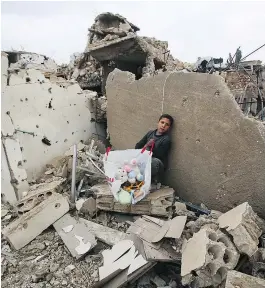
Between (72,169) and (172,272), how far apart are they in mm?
2074

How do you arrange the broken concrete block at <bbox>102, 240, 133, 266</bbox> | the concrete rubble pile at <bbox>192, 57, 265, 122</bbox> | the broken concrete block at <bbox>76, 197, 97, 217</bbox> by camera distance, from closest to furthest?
the broken concrete block at <bbox>102, 240, 133, 266</bbox>, the broken concrete block at <bbox>76, 197, 97, 217</bbox>, the concrete rubble pile at <bbox>192, 57, 265, 122</bbox>

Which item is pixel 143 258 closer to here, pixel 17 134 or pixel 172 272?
pixel 172 272

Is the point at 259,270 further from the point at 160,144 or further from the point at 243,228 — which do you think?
the point at 160,144

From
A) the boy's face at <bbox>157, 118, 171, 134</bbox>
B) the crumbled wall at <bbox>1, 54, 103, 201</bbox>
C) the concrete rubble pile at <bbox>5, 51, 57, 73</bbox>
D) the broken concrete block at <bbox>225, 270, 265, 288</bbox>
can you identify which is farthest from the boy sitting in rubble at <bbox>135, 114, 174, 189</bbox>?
the concrete rubble pile at <bbox>5, 51, 57, 73</bbox>

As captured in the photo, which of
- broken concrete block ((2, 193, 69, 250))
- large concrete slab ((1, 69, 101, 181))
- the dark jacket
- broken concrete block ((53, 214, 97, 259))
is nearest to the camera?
broken concrete block ((53, 214, 97, 259))

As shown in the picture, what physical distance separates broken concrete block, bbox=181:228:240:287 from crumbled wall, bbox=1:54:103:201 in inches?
108

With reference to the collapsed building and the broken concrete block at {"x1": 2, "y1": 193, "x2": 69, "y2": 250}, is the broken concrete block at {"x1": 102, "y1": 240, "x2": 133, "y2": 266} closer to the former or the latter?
the collapsed building

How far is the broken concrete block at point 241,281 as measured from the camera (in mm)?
2363

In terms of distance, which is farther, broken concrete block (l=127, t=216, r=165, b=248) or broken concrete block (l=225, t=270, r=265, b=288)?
broken concrete block (l=127, t=216, r=165, b=248)

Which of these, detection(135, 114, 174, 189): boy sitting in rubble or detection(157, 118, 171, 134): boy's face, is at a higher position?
detection(157, 118, 171, 134): boy's face

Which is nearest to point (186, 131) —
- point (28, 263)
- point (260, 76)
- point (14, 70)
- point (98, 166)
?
point (98, 166)

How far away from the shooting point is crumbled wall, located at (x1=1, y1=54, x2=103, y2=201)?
466 centimetres

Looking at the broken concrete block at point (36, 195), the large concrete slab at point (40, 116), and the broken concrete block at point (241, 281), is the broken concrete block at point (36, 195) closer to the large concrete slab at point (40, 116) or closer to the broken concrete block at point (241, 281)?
the large concrete slab at point (40, 116)

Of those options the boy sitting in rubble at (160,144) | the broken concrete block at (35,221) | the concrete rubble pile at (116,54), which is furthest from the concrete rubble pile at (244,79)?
the broken concrete block at (35,221)
